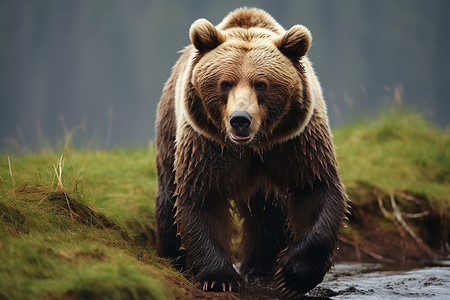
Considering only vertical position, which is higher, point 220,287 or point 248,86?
point 248,86

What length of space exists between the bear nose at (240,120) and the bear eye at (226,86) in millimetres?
299

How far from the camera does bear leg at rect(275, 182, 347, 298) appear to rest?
404 centimetres

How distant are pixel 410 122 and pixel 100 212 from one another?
5.90m

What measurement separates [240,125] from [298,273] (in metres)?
1.13

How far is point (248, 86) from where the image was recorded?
3.80 meters

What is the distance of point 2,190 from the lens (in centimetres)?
398

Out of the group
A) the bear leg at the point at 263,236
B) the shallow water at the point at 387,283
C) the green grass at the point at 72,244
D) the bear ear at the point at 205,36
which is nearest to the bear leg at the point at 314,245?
the shallow water at the point at 387,283

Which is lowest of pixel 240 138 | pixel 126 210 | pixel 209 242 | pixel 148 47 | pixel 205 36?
pixel 126 210

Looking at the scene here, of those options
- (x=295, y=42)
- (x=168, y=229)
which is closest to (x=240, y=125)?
(x=295, y=42)

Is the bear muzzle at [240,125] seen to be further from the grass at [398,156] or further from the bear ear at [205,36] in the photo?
the grass at [398,156]

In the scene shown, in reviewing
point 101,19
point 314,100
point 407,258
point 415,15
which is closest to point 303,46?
point 314,100

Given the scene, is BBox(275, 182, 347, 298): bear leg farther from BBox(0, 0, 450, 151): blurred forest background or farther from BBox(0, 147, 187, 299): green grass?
BBox(0, 0, 450, 151): blurred forest background

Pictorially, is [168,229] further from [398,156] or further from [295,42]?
[398,156]

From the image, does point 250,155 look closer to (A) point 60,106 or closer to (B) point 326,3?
(A) point 60,106
